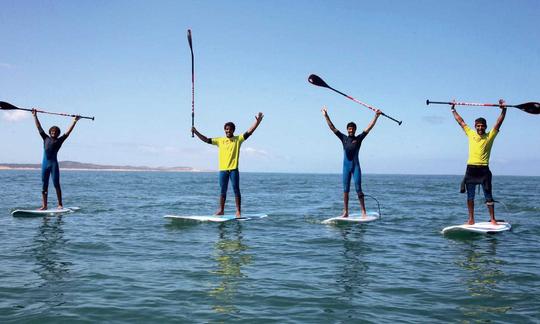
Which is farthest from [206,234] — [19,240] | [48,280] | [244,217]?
[48,280]

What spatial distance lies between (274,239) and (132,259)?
11.2 ft

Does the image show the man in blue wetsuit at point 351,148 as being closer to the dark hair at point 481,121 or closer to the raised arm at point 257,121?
the raised arm at point 257,121

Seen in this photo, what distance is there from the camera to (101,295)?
5539 millimetres

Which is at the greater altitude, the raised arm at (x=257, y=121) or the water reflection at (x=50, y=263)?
the raised arm at (x=257, y=121)

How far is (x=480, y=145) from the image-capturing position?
10.9 metres

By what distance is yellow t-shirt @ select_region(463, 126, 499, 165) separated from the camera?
10.8m

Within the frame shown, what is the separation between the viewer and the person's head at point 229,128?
12.8 metres

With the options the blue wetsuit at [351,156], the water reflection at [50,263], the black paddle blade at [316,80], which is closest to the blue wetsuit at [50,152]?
the water reflection at [50,263]

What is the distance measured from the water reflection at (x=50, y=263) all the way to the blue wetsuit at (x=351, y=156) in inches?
296

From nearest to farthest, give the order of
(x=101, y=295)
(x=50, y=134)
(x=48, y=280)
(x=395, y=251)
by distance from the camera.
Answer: (x=101, y=295) → (x=48, y=280) → (x=395, y=251) → (x=50, y=134)

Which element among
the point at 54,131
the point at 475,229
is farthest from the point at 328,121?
the point at 54,131

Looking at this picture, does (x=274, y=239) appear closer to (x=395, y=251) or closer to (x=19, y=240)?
(x=395, y=251)

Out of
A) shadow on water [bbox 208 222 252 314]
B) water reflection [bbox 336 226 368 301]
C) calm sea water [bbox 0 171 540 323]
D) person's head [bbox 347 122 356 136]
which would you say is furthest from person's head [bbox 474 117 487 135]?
shadow on water [bbox 208 222 252 314]

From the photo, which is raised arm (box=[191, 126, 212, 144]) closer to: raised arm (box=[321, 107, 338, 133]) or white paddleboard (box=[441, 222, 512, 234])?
raised arm (box=[321, 107, 338, 133])
